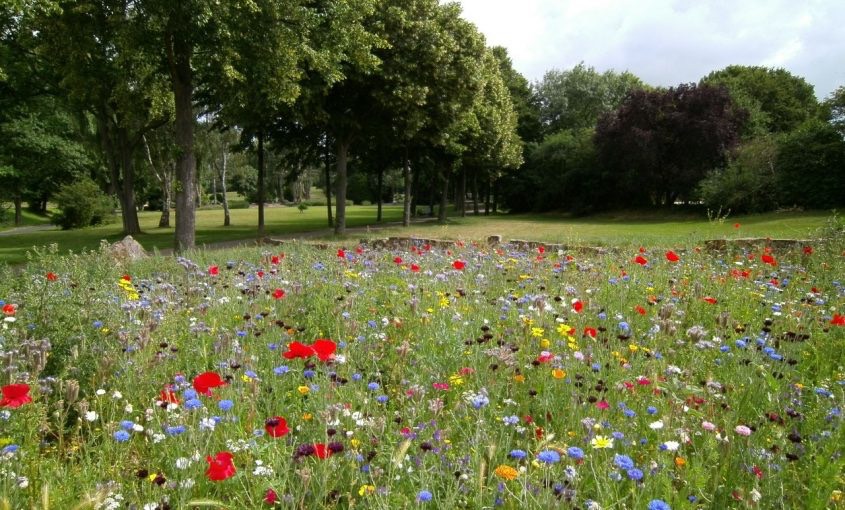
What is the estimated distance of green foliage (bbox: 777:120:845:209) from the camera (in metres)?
30.4

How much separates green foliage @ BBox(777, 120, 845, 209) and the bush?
142ft

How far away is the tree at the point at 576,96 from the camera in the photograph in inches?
2266

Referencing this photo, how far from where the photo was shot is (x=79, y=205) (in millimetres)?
36438

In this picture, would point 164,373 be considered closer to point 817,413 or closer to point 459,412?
point 459,412

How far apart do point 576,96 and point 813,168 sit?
2976 centimetres

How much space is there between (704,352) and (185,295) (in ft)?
15.5

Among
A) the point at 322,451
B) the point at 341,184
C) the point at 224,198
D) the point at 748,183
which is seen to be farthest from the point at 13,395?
the point at 224,198

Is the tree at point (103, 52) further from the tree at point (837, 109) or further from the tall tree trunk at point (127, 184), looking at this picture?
A: the tree at point (837, 109)

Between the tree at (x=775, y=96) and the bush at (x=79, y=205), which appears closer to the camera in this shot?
the bush at (x=79, y=205)

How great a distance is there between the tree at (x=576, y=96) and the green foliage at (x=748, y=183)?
2377 centimetres

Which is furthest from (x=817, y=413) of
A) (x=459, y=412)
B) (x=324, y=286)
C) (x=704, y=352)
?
(x=324, y=286)

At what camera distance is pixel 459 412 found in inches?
117

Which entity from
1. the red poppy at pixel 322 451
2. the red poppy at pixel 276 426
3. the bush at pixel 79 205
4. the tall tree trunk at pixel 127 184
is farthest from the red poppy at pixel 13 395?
the bush at pixel 79 205

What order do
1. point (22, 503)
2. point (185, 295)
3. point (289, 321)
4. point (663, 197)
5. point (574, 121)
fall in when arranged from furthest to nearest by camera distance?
point (574, 121) < point (663, 197) < point (185, 295) < point (289, 321) < point (22, 503)
